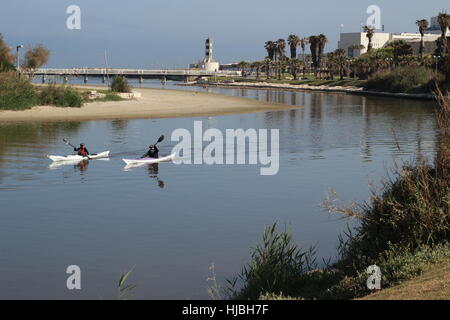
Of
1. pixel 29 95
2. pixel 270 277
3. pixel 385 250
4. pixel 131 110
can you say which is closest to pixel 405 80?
pixel 131 110

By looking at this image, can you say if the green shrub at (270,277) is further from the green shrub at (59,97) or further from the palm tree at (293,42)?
the palm tree at (293,42)

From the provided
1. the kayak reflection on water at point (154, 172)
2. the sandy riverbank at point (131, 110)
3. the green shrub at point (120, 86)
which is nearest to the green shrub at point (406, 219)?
the kayak reflection on water at point (154, 172)

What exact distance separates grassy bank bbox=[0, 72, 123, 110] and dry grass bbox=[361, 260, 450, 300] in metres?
50.5

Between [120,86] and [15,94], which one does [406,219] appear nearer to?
[15,94]

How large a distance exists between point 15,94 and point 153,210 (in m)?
40.8

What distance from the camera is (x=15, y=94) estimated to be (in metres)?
57.6

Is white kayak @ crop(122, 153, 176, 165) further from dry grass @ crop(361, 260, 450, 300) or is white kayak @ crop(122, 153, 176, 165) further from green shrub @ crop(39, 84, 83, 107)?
green shrub @ crop(39, 84, 83, 107)

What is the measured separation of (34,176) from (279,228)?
13.1 metres

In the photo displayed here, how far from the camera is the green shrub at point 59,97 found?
61.7 m

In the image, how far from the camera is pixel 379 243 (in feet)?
44.1

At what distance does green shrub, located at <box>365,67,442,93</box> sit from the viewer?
101375mm

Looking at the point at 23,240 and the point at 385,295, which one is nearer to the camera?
the point at 385,295
